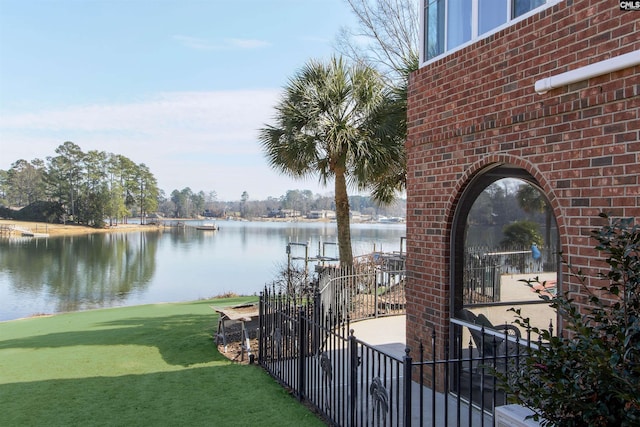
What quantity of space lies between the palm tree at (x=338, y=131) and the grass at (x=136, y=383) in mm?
5395

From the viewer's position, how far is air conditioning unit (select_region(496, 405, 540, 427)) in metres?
2.86

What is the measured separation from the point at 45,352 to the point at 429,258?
776cm

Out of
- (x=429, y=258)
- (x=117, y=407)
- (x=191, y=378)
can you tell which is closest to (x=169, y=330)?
(x=191, y=378)

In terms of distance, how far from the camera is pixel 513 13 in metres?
5.00

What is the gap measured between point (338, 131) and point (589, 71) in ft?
31.6

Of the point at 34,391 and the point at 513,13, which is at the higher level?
the point at 513,13

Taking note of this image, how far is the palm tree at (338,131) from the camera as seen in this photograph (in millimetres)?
13547

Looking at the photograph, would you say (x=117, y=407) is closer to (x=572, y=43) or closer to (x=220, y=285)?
(x=572, y=43)

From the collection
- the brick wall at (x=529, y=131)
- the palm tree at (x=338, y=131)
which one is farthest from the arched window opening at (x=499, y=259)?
the palm tree at (x=338, y=131)

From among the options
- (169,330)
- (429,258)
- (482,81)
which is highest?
(482,81)

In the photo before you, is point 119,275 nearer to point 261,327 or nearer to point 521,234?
point 261,327

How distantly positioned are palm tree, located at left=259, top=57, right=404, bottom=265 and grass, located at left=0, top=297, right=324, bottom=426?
212 inches

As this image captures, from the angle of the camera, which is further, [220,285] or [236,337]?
[220,285]

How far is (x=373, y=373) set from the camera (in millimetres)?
4273
